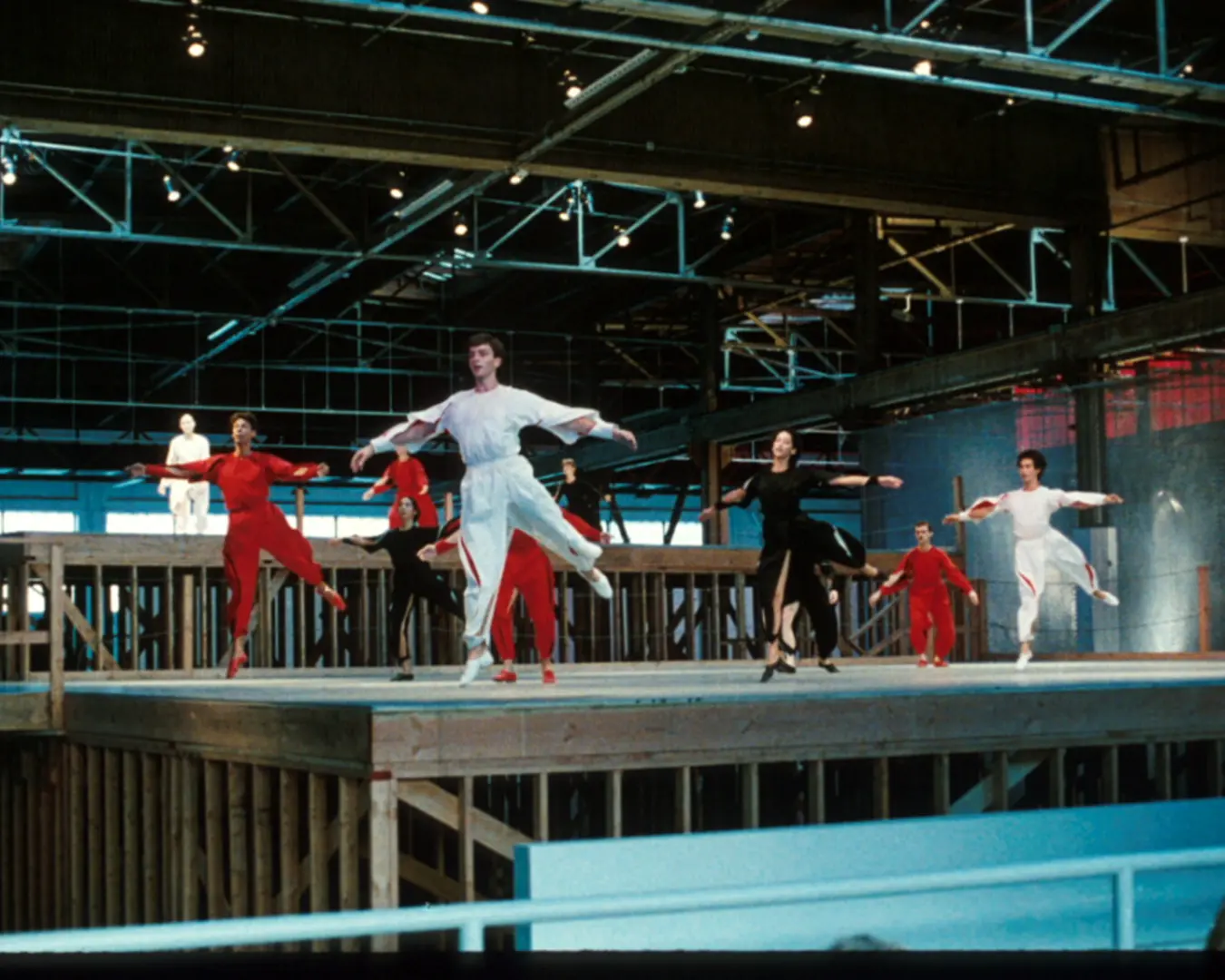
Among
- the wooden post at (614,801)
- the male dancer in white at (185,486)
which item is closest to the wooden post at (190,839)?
the wooden post at (614,801)

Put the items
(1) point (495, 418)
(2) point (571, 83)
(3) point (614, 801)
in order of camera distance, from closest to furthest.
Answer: (3) point (614, 801)
(1) point (495, 418)
(2) point (571, 83)

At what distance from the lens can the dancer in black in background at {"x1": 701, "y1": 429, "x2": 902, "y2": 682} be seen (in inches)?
505

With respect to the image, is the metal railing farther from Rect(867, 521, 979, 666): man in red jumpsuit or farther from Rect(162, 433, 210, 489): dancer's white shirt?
Rect(162, 433, 210, 489): dancer's white shirt

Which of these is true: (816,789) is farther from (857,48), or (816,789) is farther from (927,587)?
(927,587)

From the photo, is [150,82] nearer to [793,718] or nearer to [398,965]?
[793,718]

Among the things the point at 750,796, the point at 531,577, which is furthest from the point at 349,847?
the point at 531,577

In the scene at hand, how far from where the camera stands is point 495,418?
35.6 feet

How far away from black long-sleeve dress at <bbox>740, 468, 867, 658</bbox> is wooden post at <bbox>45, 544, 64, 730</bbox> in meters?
5.09

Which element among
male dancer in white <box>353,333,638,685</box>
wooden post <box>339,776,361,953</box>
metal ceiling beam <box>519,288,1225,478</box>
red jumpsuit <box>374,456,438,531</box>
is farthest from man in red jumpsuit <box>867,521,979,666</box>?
wooden post <box>339,776,361,953</box>

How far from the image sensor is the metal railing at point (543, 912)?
3473mm

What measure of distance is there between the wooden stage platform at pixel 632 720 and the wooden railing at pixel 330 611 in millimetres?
4807

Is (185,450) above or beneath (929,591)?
above

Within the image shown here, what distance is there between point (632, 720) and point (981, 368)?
14937mm

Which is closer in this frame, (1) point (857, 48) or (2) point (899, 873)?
(2) point (899, 873)
